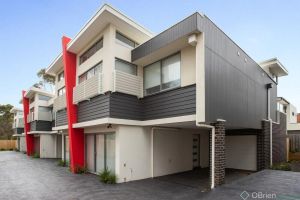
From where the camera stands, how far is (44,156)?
79.2ft

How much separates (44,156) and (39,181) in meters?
14.1

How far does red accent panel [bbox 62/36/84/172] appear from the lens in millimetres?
13562

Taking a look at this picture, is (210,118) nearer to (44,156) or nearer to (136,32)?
(136,32)

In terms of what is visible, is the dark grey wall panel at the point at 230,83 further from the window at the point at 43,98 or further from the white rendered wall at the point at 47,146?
the window at the point at 43,98

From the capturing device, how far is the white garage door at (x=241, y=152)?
14.2m

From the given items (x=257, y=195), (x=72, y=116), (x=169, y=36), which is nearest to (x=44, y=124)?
(x=72, y=116)

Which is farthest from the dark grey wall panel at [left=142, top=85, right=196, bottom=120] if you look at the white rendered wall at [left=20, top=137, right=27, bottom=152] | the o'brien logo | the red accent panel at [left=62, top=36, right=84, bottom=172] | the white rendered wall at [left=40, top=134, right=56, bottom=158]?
the white rendered wall at [left=20, top=137, right=27, bottom=152]

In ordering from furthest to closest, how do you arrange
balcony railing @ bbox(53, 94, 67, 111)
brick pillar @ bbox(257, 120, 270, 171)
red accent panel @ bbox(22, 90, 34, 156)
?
red accent panel @ bbox(22, 90, 34, 156) → balcony railing @ bbox(53, 94, 67, 111) → brick pillar @ bbox(257, 120, 270, 171)

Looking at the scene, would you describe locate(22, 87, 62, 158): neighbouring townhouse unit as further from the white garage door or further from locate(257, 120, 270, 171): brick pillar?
locate(257, 120, 270, 171): brick pillar

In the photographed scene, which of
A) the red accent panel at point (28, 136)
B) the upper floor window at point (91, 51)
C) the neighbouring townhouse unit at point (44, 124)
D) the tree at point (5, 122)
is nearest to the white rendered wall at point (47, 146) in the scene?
the neighbouring townhouse unit at point (44, 124)

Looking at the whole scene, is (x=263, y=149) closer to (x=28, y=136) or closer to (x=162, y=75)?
(x=162, y=75)

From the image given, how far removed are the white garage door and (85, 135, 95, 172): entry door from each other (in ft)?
29.3

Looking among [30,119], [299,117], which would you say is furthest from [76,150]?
[299,117]

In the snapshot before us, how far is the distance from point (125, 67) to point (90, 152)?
5.72 metres
